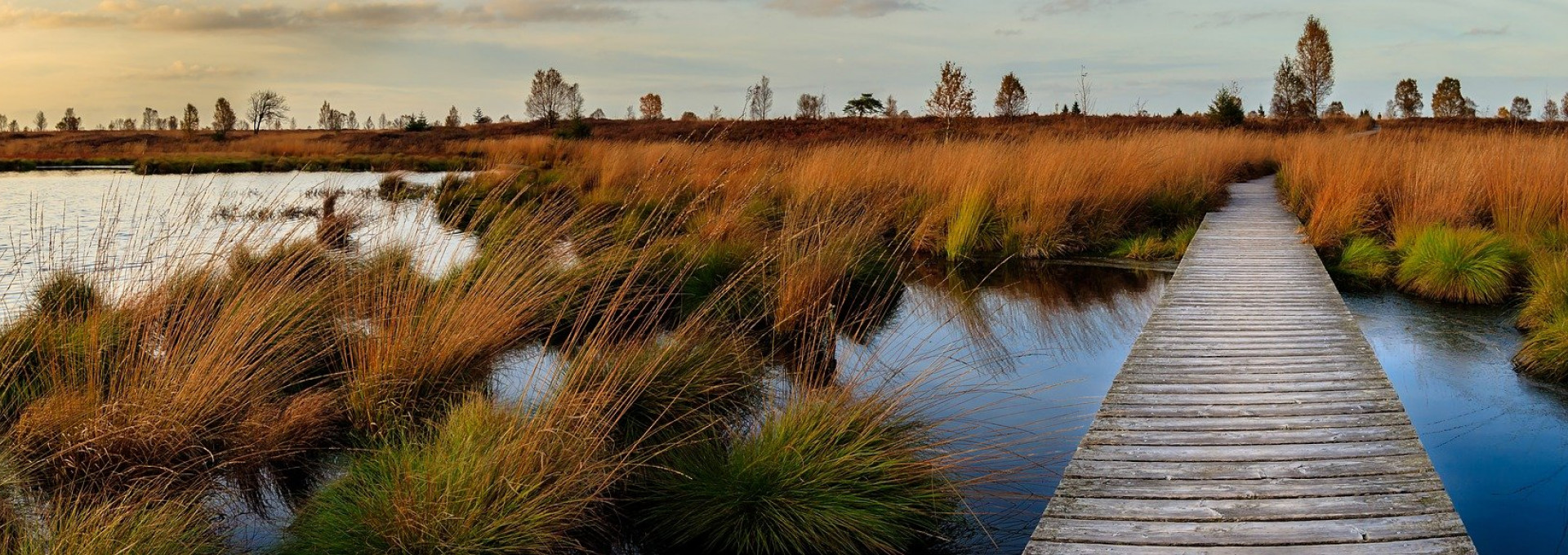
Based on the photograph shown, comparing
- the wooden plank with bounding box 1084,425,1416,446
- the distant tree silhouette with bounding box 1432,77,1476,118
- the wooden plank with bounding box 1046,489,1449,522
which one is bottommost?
the wooden plank with bounding box 1046,489,1449,522

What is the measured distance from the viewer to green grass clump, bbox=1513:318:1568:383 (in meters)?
5.85

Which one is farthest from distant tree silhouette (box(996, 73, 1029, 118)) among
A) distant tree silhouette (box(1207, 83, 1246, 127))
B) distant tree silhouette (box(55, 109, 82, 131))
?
distant tree silhouette (box(55, 109, 82, 131))

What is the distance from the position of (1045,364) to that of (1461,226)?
18.9 ft

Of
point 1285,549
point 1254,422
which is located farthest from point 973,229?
point 1285,549

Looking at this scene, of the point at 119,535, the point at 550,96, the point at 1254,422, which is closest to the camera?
the point at 119,535

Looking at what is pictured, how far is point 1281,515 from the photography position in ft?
10.5

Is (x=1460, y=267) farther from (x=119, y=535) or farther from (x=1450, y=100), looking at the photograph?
(x=1450, y=100)

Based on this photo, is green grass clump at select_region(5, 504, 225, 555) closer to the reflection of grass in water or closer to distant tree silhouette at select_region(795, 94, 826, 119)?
the reflection of grass in water

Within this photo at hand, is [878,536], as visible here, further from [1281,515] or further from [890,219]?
[890,219]

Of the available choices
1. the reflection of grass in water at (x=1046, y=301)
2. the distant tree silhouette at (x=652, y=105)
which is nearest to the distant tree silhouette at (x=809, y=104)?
the distant tree silhouette at (x=652, y=105)

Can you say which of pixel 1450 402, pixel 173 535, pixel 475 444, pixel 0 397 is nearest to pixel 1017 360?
pixel 1450 402

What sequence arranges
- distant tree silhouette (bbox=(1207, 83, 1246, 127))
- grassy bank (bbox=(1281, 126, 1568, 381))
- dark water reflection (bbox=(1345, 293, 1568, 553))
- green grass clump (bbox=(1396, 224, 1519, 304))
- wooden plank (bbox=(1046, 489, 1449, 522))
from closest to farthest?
wooden plank (bbox=(1046, 489, 1449, 522)), dark water reflection (bbox=(1345, 293, 1568, 553)), grassy bank (bbox=(1281, 126, 1568, 381)), green grass clump (bbox=(1396, 224, 1519, 304)), distant tree silhouette (bbox=(1207, 83, 1246, 127))

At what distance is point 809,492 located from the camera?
11.2 ft

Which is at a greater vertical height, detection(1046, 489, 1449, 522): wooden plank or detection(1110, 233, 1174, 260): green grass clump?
detection(1110, 233, 1174, 260): green grass clump
